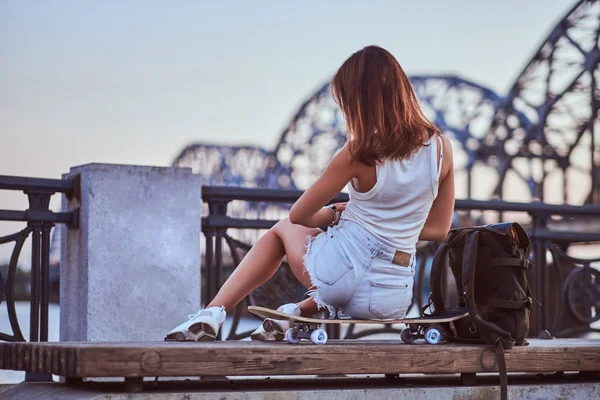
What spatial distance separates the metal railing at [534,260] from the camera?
19.2 ft

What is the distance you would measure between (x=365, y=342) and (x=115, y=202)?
77.6 inches

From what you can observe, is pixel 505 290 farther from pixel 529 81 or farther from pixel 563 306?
pixel 529 81

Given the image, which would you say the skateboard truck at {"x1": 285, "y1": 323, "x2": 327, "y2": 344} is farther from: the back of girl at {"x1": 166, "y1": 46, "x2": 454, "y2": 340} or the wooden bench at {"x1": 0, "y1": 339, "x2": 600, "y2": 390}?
the back of girl at {"x1": 166, "y1": 46, "x2": 454, "y2": 340}

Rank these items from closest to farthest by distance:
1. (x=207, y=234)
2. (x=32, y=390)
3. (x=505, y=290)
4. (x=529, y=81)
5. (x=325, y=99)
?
(x=32, y=390) < (x=505, y=290) < (x=207, y=234) < (x=529, y=81) < (x=325, y=99)

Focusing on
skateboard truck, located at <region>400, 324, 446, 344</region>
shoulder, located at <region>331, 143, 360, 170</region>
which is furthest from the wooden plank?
shoulder, located at <region>331, 143, 360, 170</region>

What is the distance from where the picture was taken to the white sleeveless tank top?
3865 mm

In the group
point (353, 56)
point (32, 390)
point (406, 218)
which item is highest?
point (353, 56)

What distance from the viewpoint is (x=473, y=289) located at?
12.6ft

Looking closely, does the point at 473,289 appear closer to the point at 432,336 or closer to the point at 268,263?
the point at 432,336

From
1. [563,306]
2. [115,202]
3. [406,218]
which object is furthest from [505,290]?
[563,306]

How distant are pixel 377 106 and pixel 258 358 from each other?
1.07 meters

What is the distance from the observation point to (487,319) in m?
3.92

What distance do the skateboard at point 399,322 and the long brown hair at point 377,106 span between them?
621mm

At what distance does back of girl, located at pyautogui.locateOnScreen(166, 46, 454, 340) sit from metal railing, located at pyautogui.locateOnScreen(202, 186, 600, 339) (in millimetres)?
1847
